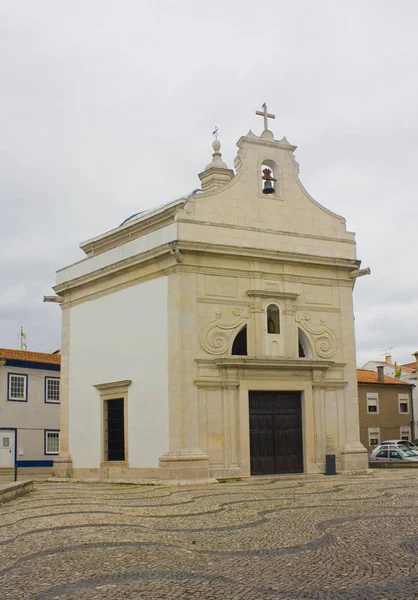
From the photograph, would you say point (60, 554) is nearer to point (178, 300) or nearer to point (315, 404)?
point (178, 300)

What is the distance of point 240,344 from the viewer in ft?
76.8

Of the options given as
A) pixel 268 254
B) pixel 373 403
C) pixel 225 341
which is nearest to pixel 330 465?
pixel 225 341

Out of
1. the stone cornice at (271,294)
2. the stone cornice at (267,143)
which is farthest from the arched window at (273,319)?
the stone cornice at (267,143)

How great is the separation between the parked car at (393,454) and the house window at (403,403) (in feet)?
49.9

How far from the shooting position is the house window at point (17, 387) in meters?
35.9

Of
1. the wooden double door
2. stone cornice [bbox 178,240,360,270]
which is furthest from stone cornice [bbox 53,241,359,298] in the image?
the wooden double door

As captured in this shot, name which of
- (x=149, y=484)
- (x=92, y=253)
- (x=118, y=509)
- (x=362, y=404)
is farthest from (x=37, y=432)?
(x=118, y=509)

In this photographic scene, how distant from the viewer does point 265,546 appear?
981 cm

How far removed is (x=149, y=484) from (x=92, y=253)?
11124 mm

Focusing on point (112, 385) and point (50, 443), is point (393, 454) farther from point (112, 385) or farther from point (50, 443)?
point (50, 443)

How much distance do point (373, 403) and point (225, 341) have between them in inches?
1061

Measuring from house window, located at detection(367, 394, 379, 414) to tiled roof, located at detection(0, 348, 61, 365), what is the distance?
19331 mm

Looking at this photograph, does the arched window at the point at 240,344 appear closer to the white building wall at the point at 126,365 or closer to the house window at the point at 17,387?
the white building wall at the point at 126,365

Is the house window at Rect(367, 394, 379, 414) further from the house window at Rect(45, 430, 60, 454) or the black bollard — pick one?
the black bollard
